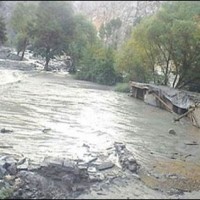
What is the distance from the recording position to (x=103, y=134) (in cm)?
1852

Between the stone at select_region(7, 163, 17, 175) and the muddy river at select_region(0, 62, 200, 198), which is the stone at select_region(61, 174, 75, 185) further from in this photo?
the stone at select_region(7, 163, 17, 175)

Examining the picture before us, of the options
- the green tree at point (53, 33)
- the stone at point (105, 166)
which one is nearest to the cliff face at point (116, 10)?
the green tree at point (53, 33)

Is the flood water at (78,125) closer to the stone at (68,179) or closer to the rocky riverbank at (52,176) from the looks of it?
the rocky riverbank at (52,176)

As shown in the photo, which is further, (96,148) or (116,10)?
(116,10)

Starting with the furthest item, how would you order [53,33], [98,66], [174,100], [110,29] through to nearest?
[110,29], [53,33], [98,66], [174,100]

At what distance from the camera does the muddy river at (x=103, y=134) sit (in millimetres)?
12903

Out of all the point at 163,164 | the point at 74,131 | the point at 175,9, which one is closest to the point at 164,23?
the point at 175,9

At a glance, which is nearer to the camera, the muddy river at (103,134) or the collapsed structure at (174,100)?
the muddy river at (103,134)

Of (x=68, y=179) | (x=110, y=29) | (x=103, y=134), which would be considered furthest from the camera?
(x=110, y=29)

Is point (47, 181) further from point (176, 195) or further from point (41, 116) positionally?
point (41, 116)

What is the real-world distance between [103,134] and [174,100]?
1332cm

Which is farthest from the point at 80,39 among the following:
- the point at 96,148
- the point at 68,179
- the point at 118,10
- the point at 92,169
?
the point at 118,10

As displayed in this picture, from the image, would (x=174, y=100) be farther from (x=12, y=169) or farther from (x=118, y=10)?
(x=118, y=10)

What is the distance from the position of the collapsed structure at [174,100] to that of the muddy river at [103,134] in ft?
2.74
